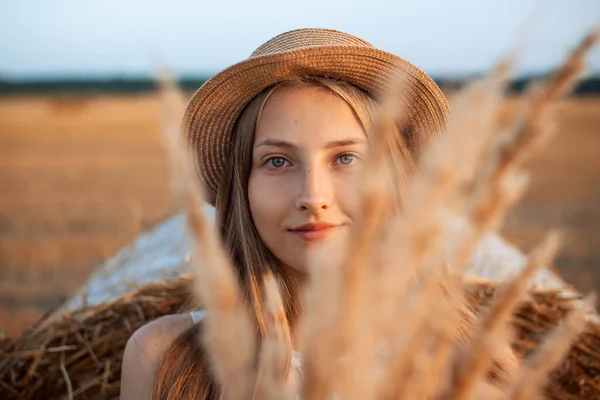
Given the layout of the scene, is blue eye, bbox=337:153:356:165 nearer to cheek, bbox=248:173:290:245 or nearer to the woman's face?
the woman's face

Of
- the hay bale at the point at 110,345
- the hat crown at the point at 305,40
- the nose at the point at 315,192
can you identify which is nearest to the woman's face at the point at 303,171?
the nose at the point at 315,192

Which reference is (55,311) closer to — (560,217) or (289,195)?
(289,195)

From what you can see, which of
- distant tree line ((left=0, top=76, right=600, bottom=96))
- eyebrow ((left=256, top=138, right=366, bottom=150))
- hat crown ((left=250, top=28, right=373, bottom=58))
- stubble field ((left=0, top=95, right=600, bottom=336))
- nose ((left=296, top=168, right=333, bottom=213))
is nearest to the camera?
nose ((left=296, top=168, right=333, bottom=213))

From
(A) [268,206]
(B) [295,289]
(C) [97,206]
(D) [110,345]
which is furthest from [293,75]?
(C) [97,206]

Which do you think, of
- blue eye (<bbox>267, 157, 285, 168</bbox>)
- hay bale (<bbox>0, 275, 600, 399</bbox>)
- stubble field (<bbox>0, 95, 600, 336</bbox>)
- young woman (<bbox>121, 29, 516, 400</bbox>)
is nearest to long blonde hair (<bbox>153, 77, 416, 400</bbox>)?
young woman (<bbox>121, 29, 516, 400</bbox>)

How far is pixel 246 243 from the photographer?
71.0 inches

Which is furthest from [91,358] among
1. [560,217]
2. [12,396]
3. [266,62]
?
[560,217]

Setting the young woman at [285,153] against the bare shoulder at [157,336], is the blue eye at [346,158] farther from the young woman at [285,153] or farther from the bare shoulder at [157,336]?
the bare shoulder at [157,336]

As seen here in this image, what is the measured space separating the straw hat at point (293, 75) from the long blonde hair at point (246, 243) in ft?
0.10

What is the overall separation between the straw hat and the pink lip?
372 millimetres

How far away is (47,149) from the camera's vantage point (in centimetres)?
1752

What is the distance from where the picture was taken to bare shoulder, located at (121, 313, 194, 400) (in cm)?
173

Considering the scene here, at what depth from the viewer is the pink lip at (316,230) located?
158 cm

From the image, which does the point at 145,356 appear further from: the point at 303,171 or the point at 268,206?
the point at 303,171
